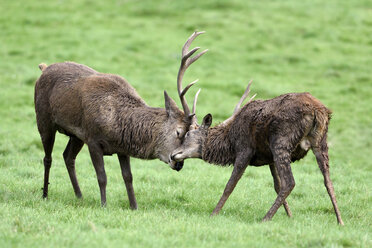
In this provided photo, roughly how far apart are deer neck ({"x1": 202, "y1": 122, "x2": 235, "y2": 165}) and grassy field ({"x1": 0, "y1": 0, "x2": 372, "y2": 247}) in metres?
0.66

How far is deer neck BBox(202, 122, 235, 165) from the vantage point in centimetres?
795

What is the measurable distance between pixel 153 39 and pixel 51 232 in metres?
14.0

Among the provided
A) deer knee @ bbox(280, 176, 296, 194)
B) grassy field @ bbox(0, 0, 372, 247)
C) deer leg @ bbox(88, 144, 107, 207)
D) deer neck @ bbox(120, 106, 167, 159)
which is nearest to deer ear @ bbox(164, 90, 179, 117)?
deer neck @ bbox(120, 106, 167, 159)

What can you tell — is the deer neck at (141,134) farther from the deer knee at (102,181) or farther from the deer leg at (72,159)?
the deer leg at (72,159)

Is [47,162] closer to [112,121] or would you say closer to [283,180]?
[112,121]

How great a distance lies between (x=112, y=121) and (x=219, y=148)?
1.53 metres

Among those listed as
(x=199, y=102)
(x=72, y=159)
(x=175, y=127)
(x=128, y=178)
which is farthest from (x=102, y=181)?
(x=199, y=102)

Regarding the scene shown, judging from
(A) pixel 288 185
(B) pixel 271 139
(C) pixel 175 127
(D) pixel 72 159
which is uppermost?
(B) pixel 271 139

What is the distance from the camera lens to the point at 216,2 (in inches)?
882

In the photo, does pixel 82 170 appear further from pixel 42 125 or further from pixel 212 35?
pixel 212 35

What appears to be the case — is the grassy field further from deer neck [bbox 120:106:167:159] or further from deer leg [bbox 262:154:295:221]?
deer neck [bbox 120:106:167:159]

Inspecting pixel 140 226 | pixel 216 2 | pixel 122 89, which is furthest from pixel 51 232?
pixel 216 2

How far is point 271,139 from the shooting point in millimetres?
7195

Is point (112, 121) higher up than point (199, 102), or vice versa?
point (112, 121)
